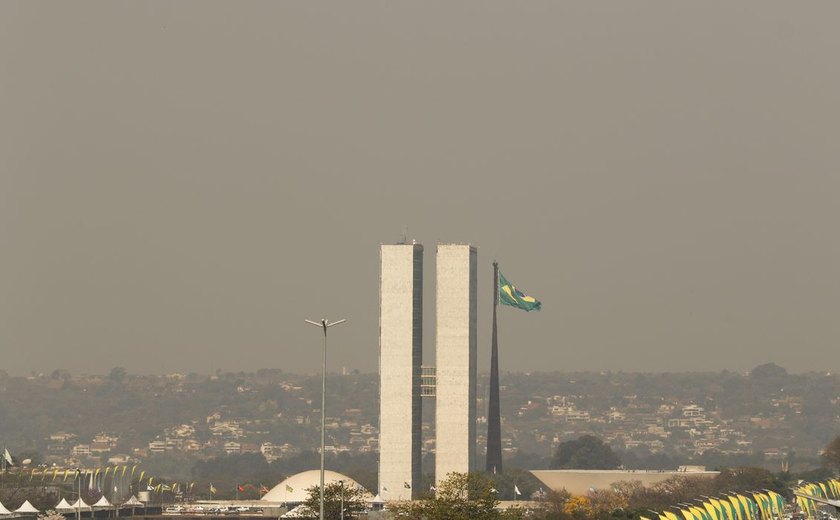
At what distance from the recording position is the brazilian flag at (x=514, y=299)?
185125 mm

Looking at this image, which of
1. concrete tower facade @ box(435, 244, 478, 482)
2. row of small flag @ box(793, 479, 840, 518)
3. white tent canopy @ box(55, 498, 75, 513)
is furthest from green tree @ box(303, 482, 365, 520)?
concrete tower facade @ box(435, 244, 478, 482)

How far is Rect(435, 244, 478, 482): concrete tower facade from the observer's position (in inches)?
6580

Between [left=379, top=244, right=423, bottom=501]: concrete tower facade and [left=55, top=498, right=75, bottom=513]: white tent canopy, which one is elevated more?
[left=379, top=244, right=423, bottom=501]: concrete tower facade

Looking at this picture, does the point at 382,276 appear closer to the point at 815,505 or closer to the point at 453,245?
the point at 453,245

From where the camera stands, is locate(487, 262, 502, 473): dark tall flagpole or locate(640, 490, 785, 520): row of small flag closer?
locate(640, 490, 785, 520): row of small flag

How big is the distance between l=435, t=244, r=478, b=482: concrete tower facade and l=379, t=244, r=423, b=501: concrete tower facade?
209 centimetres

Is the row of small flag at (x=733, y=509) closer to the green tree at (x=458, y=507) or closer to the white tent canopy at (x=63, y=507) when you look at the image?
the green tree at (x=458, y=507)

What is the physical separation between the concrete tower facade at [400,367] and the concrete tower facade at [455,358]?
2.09 metres

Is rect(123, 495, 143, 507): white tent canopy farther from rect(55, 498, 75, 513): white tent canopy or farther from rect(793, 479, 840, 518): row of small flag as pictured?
rect(793, 479, 840, 518): row of small flag

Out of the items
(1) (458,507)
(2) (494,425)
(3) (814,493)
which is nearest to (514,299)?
(2) (494,425)

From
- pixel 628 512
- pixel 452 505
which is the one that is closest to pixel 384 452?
pixel 628 512

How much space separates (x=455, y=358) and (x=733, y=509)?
55482 millimetres

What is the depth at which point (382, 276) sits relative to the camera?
168 m

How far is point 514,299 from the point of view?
186m
